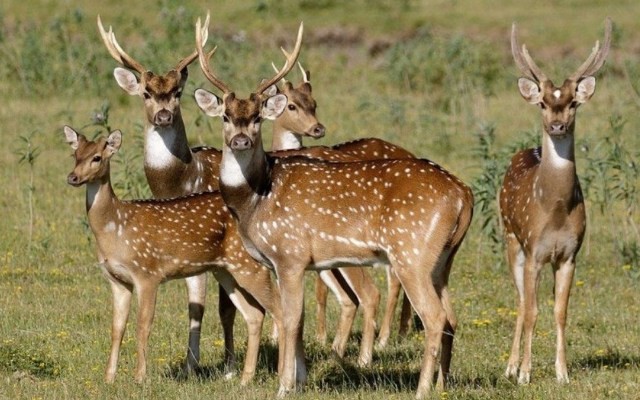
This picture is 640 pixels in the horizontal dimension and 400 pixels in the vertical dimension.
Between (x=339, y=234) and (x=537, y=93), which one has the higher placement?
(x=537, y=93)

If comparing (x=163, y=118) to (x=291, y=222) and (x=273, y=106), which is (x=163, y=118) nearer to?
(x=273, y=106)

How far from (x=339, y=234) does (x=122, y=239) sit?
1488 millimetres

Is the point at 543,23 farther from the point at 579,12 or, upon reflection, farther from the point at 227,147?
the point at 227,147

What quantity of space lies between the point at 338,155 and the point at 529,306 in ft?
6.71

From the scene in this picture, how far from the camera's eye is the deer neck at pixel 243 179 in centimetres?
880

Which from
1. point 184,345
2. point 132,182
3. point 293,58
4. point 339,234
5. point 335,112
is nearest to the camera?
point 339,234

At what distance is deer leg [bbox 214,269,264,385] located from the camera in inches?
364

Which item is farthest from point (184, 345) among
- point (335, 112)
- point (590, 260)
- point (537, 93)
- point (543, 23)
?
point (543, 23)

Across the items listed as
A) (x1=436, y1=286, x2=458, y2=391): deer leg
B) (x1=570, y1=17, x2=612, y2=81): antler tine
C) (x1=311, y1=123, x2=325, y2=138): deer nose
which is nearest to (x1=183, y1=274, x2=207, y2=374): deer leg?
(x1=436, y1=286, x2=458, y2=391): deer leg

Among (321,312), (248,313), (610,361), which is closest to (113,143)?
(248,313)

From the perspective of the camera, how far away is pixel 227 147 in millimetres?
8750

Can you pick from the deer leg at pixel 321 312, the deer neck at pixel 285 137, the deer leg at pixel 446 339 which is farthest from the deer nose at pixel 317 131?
the deer leg at pixel 446 339

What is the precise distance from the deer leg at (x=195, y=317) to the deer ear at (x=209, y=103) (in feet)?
Result: 4.71

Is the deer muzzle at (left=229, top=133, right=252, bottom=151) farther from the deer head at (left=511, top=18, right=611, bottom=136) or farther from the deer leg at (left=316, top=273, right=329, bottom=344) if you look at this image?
the deer leg at (left=316, top=273, right=329, bottom=344)
